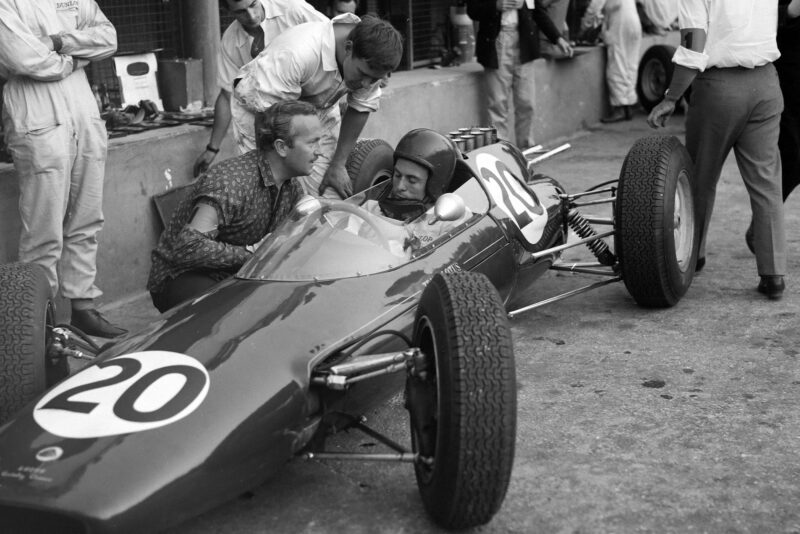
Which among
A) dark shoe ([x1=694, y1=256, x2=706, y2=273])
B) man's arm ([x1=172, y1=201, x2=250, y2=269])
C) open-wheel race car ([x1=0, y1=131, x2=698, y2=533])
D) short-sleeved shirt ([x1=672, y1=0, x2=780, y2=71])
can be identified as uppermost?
short-sleeved shirt ([x1=672, y1=0, x2=780, y2=71])

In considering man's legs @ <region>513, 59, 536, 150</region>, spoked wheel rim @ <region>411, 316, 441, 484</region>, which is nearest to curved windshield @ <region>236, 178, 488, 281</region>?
spoked wheel rim @ <region>411, 316, 441, 484</region>

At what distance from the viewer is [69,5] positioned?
5262 millimetres

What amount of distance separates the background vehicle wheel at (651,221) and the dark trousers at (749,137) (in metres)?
0.24

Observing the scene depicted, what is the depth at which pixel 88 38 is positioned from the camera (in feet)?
17.1

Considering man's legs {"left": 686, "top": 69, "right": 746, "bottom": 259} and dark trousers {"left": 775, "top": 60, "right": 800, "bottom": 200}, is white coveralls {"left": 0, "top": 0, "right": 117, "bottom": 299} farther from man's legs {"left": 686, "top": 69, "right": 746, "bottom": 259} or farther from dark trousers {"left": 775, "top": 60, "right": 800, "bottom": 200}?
dark trousers {"left": 775, "top": 60, "right": 800, "bottom": 200}

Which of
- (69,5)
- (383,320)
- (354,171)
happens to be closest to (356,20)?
(354,171)

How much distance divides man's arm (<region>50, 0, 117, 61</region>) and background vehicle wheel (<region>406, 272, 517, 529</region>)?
8.66 ft

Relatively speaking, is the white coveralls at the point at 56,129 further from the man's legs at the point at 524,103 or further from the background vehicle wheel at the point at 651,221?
the man's legs at the point at 524,103

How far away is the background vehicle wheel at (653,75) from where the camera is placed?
39.4ft

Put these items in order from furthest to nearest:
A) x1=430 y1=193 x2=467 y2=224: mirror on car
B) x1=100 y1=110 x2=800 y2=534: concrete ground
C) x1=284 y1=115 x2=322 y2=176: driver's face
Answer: x1=284 y1=115 x2=322 y2=176: driver's face
x1=430 y1=193 x2=467 y2=224: mirror on car
x1=100 y1=110 x2=800 y2=534: concrete ground

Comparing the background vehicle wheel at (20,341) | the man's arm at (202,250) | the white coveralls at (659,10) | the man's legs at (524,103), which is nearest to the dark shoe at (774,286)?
the man's arm at (202,250)

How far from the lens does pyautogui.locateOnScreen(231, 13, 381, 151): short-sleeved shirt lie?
17.3ft

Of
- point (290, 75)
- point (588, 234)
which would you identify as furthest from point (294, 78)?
point (588, 234)

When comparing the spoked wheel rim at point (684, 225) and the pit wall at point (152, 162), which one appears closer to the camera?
the spoked wheel rim at point (684, 225)
